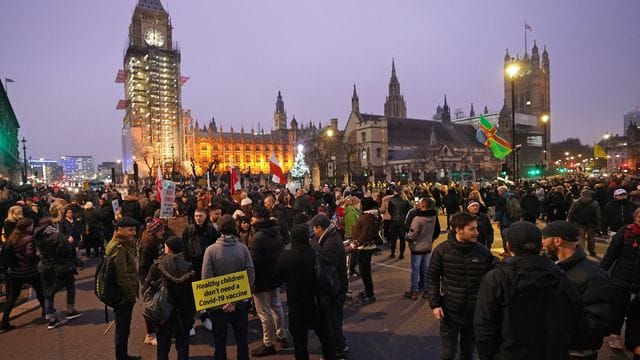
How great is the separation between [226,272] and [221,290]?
229mm

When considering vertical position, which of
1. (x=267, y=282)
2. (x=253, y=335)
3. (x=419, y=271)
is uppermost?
(x=267, y=282)

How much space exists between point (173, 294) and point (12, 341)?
3851 millimetres

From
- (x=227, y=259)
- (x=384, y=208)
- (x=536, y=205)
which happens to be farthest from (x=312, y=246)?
(x=536, y=205)

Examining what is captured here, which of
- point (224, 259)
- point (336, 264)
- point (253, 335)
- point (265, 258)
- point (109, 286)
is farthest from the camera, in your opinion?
point (253, 335)

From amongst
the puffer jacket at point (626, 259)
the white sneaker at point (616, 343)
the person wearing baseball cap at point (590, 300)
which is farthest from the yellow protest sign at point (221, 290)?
the white sneaker at point (616, 343)

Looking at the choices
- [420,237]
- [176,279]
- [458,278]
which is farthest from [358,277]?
[176,279]

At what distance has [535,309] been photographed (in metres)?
2.90

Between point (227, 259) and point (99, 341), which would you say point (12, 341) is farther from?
point (227, 259)

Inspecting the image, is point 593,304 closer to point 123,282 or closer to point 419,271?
point 419,271

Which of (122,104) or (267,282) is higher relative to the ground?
(122,104)

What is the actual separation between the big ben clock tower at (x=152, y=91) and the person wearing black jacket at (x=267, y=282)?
2594 inches

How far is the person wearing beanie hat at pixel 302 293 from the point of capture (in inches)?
190

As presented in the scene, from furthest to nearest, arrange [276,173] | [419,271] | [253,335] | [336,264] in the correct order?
[276,173] → [419,271] → [253,335] → [336,264]

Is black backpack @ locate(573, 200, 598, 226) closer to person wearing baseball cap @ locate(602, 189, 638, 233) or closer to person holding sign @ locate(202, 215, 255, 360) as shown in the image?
person wearing baseball cap @ locate(602, 189, 638, 233)
